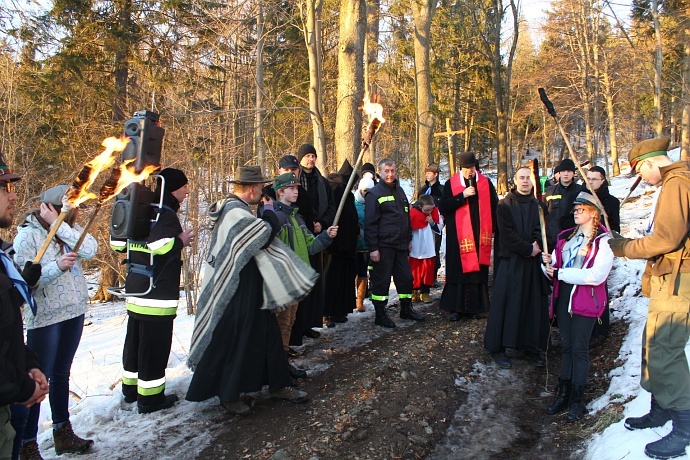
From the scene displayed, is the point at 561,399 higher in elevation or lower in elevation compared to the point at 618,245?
lower

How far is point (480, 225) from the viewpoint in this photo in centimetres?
739

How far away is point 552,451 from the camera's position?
4047 millimetres

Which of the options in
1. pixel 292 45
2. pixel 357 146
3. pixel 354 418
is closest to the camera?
pixel 354 418

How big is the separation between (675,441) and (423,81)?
1175 cm

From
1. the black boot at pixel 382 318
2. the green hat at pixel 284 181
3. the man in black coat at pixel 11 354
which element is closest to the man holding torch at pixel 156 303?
the green hat at pixel 284 181

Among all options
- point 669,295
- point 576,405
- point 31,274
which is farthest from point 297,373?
point 669,295

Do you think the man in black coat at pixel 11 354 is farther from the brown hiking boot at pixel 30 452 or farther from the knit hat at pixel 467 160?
the knit hat at pixel 467 160

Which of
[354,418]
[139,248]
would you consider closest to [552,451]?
[354,418]

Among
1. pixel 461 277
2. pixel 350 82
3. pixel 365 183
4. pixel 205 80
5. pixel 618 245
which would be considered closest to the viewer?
pixel 618 245

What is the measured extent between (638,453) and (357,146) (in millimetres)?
6853

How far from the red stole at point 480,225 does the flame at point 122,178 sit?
15.3ft

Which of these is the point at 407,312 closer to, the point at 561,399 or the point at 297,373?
the point at 297,373

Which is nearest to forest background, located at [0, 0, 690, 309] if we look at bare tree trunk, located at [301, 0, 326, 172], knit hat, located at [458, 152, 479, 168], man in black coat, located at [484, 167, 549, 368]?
bare tree trunk, located at [301, 0, 326, 172]

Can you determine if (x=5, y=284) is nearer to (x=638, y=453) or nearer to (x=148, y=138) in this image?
(x=148, y=138)
